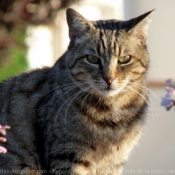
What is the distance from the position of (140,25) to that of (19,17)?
3.78 m

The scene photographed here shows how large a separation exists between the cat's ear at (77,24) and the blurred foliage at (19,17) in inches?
134

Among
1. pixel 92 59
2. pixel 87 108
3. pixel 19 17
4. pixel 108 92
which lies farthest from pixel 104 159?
pixel 19 17

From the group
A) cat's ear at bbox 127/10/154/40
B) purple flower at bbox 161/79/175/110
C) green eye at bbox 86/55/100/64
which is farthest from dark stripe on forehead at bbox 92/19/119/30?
purple flower at bbox 161/79/175/110

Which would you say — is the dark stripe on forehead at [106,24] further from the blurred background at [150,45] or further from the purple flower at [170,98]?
the blurred background at [150,45]

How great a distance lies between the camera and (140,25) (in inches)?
168

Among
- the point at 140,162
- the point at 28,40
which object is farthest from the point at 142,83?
the point at 28,40

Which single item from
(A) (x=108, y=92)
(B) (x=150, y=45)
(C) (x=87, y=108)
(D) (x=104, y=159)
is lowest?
(D) (x=104, y=159)

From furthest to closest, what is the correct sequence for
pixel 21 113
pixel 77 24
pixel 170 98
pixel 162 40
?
pixel 162 40, pixel 21 113, pixel 77 24, pixel 170 98

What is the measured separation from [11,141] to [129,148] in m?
0.87

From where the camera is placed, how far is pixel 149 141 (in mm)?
7215

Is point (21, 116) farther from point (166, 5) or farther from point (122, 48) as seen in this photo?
point (166, 5)

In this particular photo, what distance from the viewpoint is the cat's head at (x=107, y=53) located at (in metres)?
4.18

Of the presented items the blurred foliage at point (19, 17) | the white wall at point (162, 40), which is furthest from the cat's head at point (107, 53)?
the blurred foliage at point (19, 17)

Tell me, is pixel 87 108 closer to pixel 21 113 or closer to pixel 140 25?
pixel 21 113
